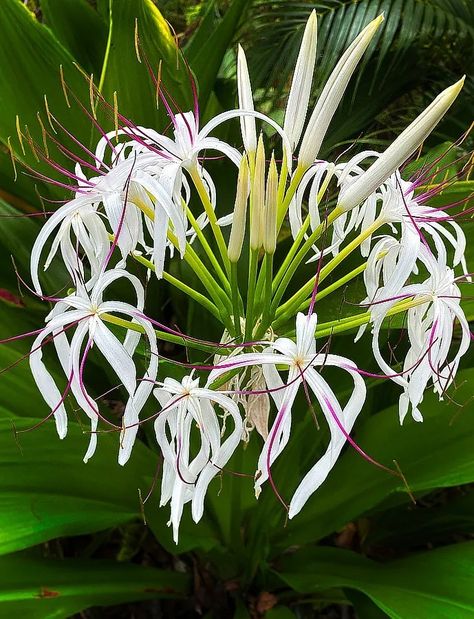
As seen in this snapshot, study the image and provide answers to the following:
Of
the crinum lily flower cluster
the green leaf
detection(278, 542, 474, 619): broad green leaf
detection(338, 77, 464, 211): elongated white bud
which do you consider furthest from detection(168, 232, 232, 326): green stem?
detection(278, 542, 474, 619): broad green leaf

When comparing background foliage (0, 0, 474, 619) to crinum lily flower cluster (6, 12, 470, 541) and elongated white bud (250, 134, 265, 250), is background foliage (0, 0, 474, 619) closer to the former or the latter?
crinum lily flower cluster (6, 12, 470, 541)

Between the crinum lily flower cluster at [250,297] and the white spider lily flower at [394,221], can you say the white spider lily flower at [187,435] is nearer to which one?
the crinum lily flower cluster at [250,297]

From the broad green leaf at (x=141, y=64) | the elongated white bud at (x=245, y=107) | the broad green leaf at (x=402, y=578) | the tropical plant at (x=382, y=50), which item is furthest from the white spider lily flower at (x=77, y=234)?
the tropical plant at (x=382, y=50)

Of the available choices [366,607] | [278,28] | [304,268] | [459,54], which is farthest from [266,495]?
[459,54]

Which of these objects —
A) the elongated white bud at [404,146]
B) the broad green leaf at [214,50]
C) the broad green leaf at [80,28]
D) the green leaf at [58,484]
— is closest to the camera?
the elongated white bud at [404,146]

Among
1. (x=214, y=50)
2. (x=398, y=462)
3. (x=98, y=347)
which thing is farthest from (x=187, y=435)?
(x=214, y=50)

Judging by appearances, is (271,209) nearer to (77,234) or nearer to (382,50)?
(77,234)
